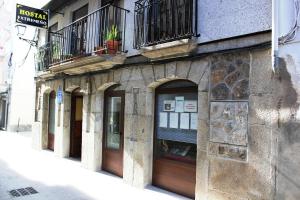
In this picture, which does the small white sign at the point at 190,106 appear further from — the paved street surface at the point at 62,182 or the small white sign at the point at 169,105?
the paved street surface at the point at 62,182

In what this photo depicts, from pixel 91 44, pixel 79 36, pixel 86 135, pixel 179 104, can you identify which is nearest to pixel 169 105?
pixel 179 104

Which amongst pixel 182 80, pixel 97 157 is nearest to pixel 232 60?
pixel 182 80

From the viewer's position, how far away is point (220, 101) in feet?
16.9

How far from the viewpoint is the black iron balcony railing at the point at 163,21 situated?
5.79m

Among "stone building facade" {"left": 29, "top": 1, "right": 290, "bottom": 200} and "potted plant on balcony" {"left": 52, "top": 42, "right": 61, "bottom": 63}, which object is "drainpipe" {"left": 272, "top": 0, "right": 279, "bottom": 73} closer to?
"stone building facade" {"left": 29, "top": 1, "right": 290, "bottom": 200}

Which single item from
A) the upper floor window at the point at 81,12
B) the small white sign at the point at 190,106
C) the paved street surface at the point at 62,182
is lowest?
the paved street surface at the point at 62,182

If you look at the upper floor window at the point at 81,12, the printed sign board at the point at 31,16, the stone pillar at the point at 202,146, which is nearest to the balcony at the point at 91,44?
the upper floor window at the point at 81,12

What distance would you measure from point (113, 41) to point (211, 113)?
3.37 m

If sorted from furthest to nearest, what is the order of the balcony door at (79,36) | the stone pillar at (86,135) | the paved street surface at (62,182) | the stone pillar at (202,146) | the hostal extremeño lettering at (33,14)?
1. the hostal extremeño lettering at (33,14)
2. the balcony door at (79,36)
3. the stone pillar at (86,135)
4. the paved street surface at (62,182)
5. the stone pillar at (202,146)

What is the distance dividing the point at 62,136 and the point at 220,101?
22.6 feet

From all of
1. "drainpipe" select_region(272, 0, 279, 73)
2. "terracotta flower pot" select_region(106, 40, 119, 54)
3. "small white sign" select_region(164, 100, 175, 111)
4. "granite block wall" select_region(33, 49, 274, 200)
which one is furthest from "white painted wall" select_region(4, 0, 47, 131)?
"drainpipe" select_region(272, 0, 279, 73)

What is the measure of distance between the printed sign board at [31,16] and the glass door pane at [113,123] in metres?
4.82

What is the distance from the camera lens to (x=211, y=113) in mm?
5270

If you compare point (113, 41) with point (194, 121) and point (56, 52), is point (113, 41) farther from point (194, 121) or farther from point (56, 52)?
point (56, 52)
